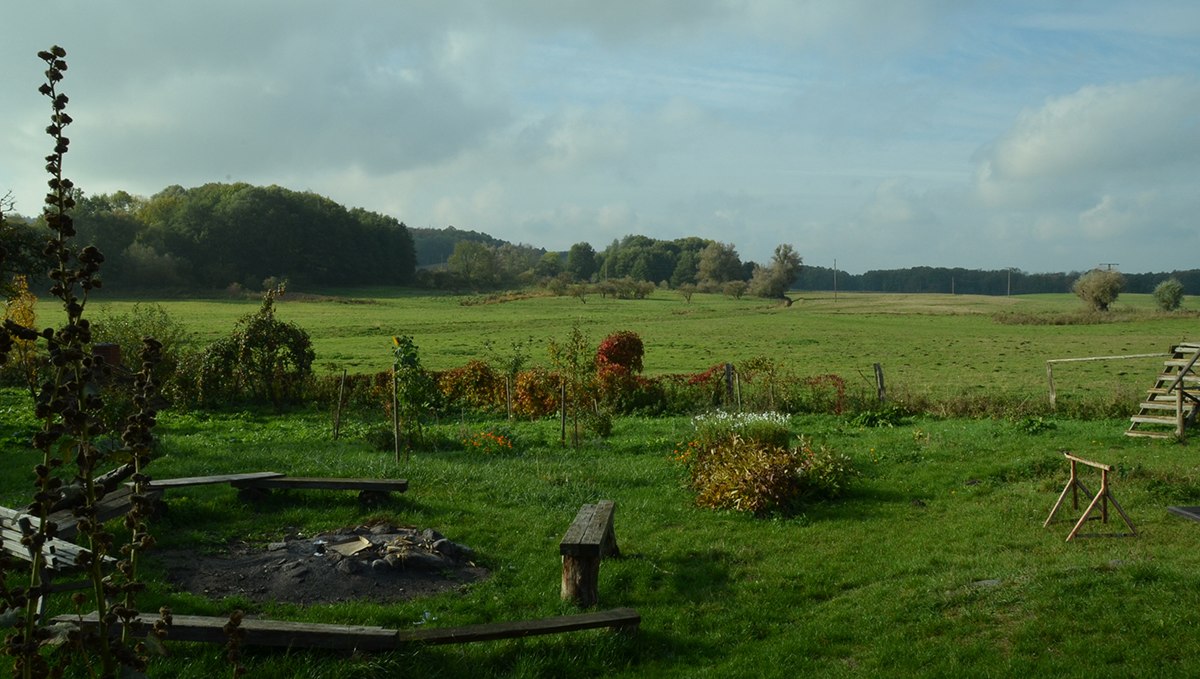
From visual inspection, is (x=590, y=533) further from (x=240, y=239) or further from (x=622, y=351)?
(x=240, y=239)

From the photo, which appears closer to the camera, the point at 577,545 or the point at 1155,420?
the point at 577,545

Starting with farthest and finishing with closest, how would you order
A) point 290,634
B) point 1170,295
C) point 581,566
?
1. point 1170,295
2. point 581,566
3. point 290,634

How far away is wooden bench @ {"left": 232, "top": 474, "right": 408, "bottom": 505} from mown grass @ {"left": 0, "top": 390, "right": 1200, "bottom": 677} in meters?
0.21

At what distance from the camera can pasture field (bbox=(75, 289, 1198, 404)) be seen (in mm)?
32219

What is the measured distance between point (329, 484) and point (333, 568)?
2.59m

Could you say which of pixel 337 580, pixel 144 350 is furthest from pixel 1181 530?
pixel 144 350

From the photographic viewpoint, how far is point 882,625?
715 cm

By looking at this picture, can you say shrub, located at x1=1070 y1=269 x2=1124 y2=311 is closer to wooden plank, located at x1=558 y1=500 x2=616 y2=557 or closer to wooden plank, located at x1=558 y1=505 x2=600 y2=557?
wooden plank, located at x1=558 y1=500 x2=616 y2=557

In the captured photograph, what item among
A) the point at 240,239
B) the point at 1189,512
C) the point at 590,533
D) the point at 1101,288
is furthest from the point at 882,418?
the point at 240,239

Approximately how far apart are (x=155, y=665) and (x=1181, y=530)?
35.2 ft

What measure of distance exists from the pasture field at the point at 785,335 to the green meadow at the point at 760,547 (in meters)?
8.08

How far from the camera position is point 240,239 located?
288 feet

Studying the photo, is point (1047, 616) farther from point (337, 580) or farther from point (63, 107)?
point (63, 107)

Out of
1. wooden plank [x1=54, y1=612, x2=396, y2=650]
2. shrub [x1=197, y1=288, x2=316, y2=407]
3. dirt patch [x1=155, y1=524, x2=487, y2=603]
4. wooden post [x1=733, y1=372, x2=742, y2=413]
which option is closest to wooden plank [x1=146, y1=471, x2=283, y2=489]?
dirt patch [x1=155, y1=524, x2=487, y2=603]
